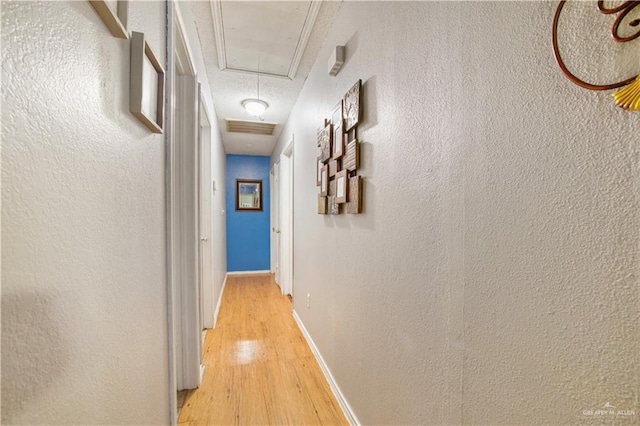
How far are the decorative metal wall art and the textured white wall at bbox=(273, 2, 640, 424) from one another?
11 centimetres

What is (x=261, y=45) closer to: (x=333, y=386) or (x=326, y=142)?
(x=326, y=142)

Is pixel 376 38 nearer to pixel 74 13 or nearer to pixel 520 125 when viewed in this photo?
pixel 520 125

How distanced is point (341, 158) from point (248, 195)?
3.97 metres

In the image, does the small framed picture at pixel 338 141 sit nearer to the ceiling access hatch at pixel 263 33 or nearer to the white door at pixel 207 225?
the ceiling access hatch at pixel 263 33

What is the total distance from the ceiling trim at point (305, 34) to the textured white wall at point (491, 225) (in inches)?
20.4

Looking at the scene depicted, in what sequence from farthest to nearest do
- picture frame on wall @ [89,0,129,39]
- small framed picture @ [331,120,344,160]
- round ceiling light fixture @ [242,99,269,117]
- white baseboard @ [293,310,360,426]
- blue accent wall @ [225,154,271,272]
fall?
1. blue accent wall @ [225,154,271,272]
2. round ceiling light fixture @ [242,99,269,117]
3. small framed picture @ [331,120,344,160]
4. white baseboard @ [293,310,360,426]
5. picture frame on wall @ [89,0,129,39]

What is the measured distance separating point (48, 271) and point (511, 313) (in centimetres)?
94

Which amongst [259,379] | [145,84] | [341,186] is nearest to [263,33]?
[341,186]

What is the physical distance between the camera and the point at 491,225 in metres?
0.67

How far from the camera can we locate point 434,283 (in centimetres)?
85

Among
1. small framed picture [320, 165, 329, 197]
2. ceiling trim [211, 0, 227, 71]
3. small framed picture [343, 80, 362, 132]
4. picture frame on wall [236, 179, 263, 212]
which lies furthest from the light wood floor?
picture frame on wall [236, 179, 263, 212]

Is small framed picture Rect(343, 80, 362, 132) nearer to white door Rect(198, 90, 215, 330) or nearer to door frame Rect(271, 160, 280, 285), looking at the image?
white door Rect(198, 90, 215, 330)

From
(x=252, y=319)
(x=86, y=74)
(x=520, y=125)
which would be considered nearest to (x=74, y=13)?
(x=86, y=74)

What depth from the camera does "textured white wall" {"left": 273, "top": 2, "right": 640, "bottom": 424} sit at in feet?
1.54
